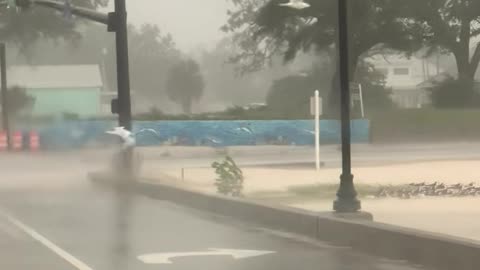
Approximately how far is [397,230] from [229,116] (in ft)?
97.0

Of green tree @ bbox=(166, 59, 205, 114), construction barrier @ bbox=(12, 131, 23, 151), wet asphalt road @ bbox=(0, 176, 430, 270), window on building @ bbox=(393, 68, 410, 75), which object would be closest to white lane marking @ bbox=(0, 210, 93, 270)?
wet asphalt road @ bbox=(0, 176, 430, 270)

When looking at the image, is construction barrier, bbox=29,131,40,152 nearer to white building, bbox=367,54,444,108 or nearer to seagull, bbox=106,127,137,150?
seagull, bbox=106,127,137,150

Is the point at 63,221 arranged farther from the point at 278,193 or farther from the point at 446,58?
the point at 446,58

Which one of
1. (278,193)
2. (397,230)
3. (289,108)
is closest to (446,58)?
(278,193)

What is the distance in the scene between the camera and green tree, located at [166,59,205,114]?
3188 centimetres

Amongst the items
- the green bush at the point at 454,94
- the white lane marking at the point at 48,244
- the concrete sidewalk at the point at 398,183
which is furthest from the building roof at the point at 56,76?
the white lane marking at the point at 48,244

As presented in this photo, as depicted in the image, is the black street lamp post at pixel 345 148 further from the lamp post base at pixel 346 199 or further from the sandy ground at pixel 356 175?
the sandy ground at pixel 356 175

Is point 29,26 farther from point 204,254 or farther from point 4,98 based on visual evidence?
point 204,254

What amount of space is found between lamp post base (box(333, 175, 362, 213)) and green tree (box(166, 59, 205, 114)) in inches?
745

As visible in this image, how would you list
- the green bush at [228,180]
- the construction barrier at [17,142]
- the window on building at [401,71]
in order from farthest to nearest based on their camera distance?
the construction barrier at [17,142], the window on building at [401,71], the green bush at [228,180]

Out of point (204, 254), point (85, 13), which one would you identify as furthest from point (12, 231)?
point (85, 13)

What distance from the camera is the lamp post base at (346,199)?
42.6ft

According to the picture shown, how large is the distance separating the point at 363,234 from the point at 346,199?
1.49 meters

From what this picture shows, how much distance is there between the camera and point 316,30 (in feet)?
112
